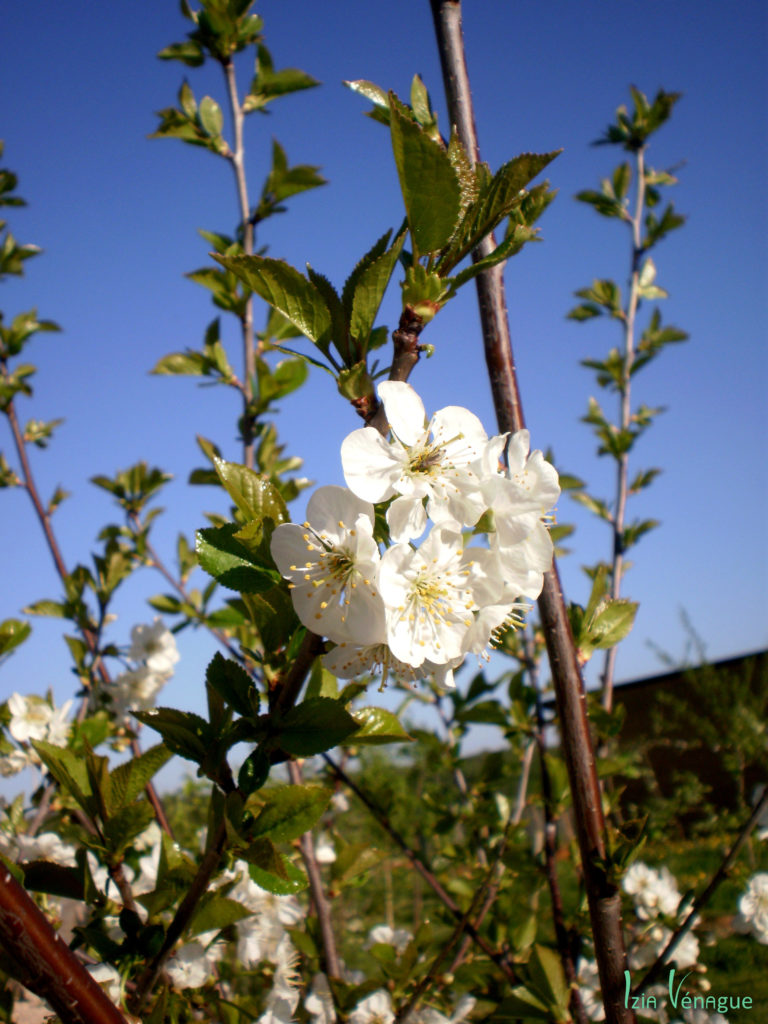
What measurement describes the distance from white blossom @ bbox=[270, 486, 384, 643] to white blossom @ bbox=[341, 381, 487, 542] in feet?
0.13

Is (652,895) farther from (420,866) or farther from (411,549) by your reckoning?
(411,549)

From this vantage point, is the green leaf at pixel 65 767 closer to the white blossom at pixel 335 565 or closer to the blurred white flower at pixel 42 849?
the white blossom at pixel 335 565

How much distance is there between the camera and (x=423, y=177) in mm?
721

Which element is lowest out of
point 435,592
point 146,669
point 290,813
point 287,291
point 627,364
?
point 290,813

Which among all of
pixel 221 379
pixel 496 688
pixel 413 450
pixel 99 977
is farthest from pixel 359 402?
pixel 496 688

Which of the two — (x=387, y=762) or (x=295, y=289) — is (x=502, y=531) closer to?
(x=295, y=289)

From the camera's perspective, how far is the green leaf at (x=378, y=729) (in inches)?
33.2

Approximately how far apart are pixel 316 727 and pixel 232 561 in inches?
8.8

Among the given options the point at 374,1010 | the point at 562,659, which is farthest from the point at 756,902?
the point at 562,659

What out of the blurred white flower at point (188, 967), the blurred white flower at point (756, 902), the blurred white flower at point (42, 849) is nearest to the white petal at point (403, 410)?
the blurred white flower at point (188, 967)

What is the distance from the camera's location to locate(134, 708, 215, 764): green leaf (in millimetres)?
795

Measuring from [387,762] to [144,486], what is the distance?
8091 millimetres

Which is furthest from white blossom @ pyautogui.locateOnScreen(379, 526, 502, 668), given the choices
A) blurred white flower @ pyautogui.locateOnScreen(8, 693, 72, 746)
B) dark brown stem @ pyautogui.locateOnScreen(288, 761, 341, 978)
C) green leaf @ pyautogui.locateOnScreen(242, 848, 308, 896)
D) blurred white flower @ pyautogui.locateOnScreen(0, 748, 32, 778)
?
blurred white flower @ pyautogui.locateOnScreen(0, 748, 32, 778)

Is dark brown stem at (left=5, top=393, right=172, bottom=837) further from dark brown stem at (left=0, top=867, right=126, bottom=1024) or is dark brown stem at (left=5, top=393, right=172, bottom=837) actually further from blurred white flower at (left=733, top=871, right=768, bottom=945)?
blurred white flower at (left=733, top=871, right=768, bottom=945)
